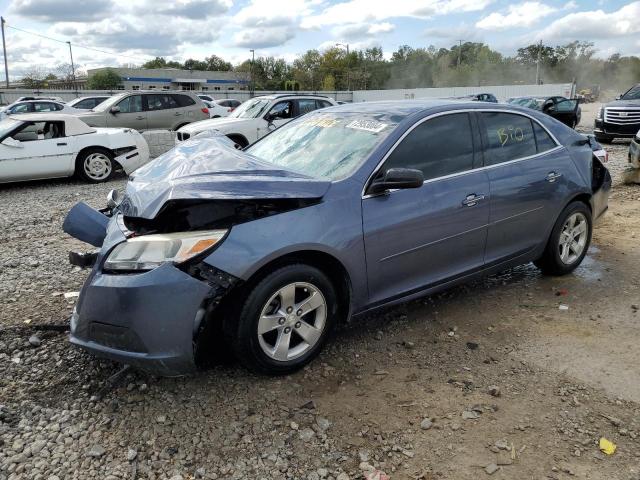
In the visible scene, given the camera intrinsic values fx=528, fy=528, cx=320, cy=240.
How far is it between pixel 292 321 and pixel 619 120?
50.8 ft

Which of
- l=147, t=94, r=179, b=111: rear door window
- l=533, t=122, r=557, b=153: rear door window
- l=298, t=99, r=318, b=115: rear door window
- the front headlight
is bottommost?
the front headlight

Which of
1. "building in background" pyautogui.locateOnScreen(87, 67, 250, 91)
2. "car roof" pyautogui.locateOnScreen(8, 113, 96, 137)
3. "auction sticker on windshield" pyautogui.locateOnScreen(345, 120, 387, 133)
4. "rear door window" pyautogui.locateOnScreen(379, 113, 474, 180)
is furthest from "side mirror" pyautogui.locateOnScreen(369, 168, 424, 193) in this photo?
"building in background" pyautogui.locateOnScreen(87, 67, 250, 91)

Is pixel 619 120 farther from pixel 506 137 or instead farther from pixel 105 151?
pixel 105 151

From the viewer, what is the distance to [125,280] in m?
2.81

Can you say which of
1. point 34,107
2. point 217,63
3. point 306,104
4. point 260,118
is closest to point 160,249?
point 260,118

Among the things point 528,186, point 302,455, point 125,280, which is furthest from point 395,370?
point 528,186

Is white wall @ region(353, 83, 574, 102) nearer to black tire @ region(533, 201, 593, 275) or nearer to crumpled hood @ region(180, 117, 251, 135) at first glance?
crumpled hood @ region(180, 117, 251, 135)

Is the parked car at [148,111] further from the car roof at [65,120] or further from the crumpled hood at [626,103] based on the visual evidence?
the crumpled hood at [626,103]

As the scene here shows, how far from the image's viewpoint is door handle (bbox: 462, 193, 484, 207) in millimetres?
3871

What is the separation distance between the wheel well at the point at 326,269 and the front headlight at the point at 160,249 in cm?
32

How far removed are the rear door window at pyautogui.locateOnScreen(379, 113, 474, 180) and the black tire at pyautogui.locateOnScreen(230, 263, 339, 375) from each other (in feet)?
2.95

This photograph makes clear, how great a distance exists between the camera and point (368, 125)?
12.7 feet

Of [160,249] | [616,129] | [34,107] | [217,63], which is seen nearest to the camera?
[160,249]

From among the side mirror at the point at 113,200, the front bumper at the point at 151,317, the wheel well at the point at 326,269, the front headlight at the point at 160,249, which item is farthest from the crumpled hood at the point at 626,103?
the front bumper at the point at 151,317
